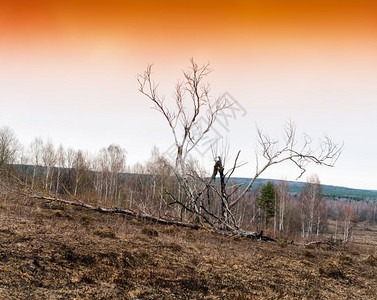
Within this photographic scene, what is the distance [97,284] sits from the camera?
3271 mm

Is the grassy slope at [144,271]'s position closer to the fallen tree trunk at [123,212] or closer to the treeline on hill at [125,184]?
the fallen tree trunk at [123,212]

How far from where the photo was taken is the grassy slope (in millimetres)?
3136

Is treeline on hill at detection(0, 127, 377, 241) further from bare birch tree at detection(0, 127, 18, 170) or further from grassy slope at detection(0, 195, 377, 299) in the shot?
grassy slope at detection(0, 195, 377, 299)

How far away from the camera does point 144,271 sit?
13.2ft

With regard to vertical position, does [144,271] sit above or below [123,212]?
above

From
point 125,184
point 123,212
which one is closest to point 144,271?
point 123,212

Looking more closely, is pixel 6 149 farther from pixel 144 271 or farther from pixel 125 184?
pixel 144 271

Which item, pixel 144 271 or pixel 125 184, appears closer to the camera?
pixel 144 271

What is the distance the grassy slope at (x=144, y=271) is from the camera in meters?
3.14

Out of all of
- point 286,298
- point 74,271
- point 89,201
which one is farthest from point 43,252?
point 89,201

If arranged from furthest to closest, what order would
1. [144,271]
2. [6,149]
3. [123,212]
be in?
1. [6,149]
2. [123,212]
3. [144,271]

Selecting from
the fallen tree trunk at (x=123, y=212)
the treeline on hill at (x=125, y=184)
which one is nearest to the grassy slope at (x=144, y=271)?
the fallen tree trunk at (x=123, y=212)

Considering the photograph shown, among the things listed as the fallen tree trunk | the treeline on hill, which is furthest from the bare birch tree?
the fallen tree trunk

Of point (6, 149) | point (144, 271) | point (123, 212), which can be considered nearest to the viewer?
point (144, 271)
